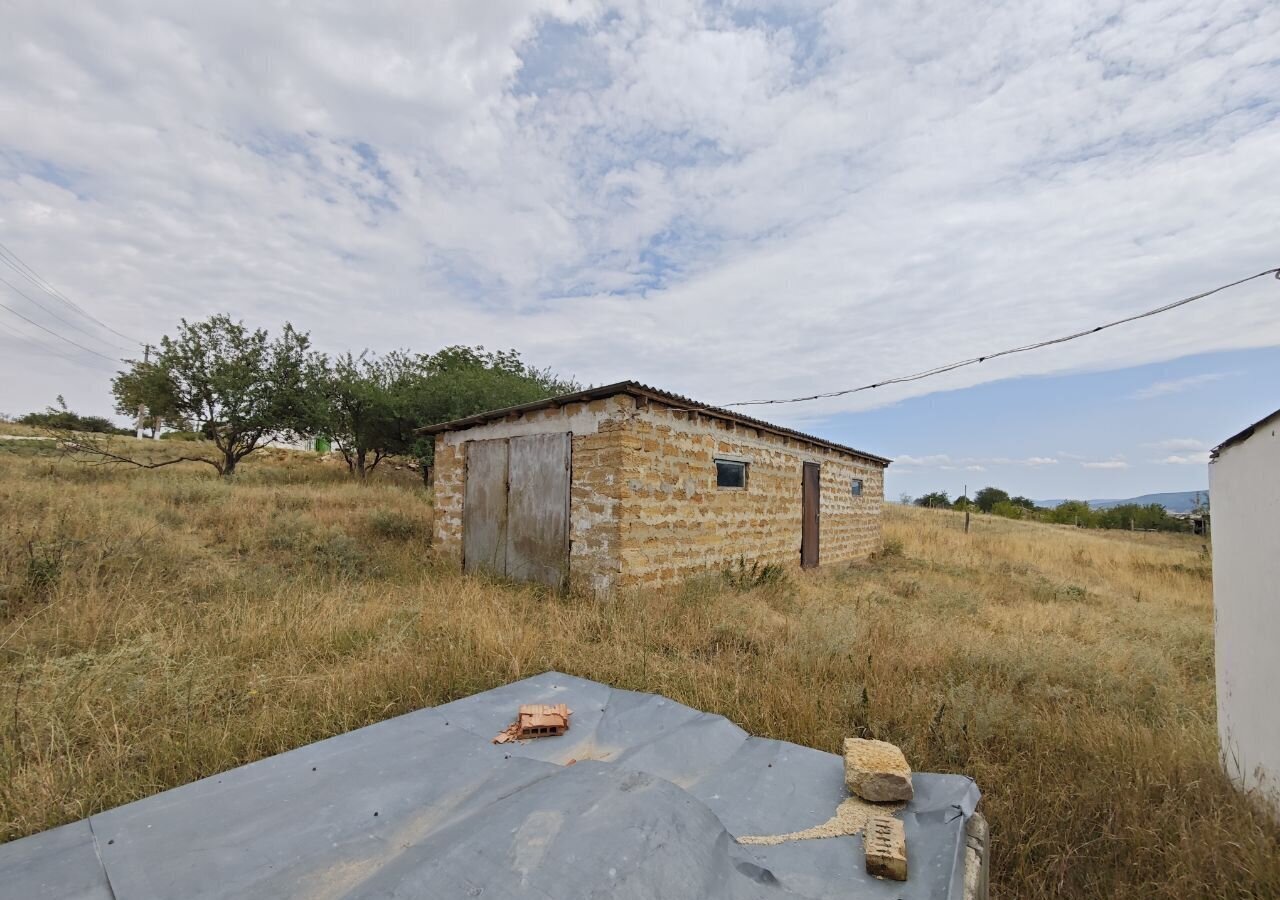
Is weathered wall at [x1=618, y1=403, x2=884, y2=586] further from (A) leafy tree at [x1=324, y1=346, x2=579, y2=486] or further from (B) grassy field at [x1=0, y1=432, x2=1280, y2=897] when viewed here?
(A) leafy tree at [x1=324, y1=346, x2=579, y2=486]

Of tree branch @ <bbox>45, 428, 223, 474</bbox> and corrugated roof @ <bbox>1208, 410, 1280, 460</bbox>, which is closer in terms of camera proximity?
corrugated roof @ <bbox>1208, 410, 1280, 460</bbox>

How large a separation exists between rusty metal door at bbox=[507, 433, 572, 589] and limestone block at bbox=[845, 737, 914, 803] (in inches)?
195

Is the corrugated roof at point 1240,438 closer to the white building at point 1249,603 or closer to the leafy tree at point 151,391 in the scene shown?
the white building at point 1249,603

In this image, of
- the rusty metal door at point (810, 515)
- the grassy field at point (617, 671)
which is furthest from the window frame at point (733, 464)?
the rusty metal door at point (810, 515)

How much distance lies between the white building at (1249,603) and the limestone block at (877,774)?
1648 mm

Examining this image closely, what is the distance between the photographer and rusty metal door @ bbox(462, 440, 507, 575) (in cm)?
805

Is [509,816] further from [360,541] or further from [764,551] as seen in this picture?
[360,541]

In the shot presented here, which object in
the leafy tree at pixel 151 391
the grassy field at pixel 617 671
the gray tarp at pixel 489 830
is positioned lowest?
the grassy field at pixel 617 671

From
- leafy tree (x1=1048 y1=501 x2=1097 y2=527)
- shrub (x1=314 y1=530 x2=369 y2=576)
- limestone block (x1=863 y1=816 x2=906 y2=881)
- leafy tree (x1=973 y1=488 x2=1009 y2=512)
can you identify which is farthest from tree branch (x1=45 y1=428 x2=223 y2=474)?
leafy tree (x1=973 y1=488 x2=1009 y2=512)

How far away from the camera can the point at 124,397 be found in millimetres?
16109

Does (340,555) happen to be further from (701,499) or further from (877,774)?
(877,774)

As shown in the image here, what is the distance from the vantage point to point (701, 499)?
7.84 meters

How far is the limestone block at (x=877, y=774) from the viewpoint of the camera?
7.47 ft

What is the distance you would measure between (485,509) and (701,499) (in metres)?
3.26
